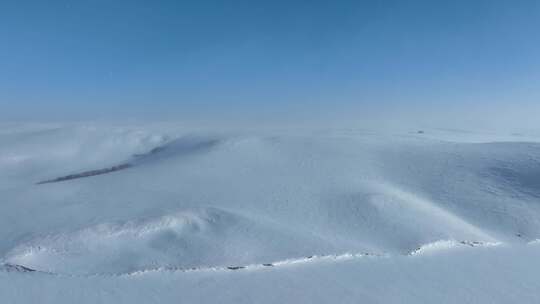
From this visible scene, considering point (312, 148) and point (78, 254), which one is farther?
point (312, 148)

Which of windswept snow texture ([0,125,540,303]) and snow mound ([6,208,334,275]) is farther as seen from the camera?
snow mound ([6,208,334,275])

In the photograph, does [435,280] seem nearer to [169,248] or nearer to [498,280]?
[498,280]

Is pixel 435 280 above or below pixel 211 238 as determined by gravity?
below

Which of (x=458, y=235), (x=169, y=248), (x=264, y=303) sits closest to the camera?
(x=264, y=303)

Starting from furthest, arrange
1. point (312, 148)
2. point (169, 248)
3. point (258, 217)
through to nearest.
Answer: point (312, 148) < point (258, 217) < point (169, 248)

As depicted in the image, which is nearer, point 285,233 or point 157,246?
point 157,246

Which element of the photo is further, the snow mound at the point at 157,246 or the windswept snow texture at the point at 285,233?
the snow mound at the point at 157,246

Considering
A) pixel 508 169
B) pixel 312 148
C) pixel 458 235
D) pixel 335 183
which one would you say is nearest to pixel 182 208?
pixel 335 183
